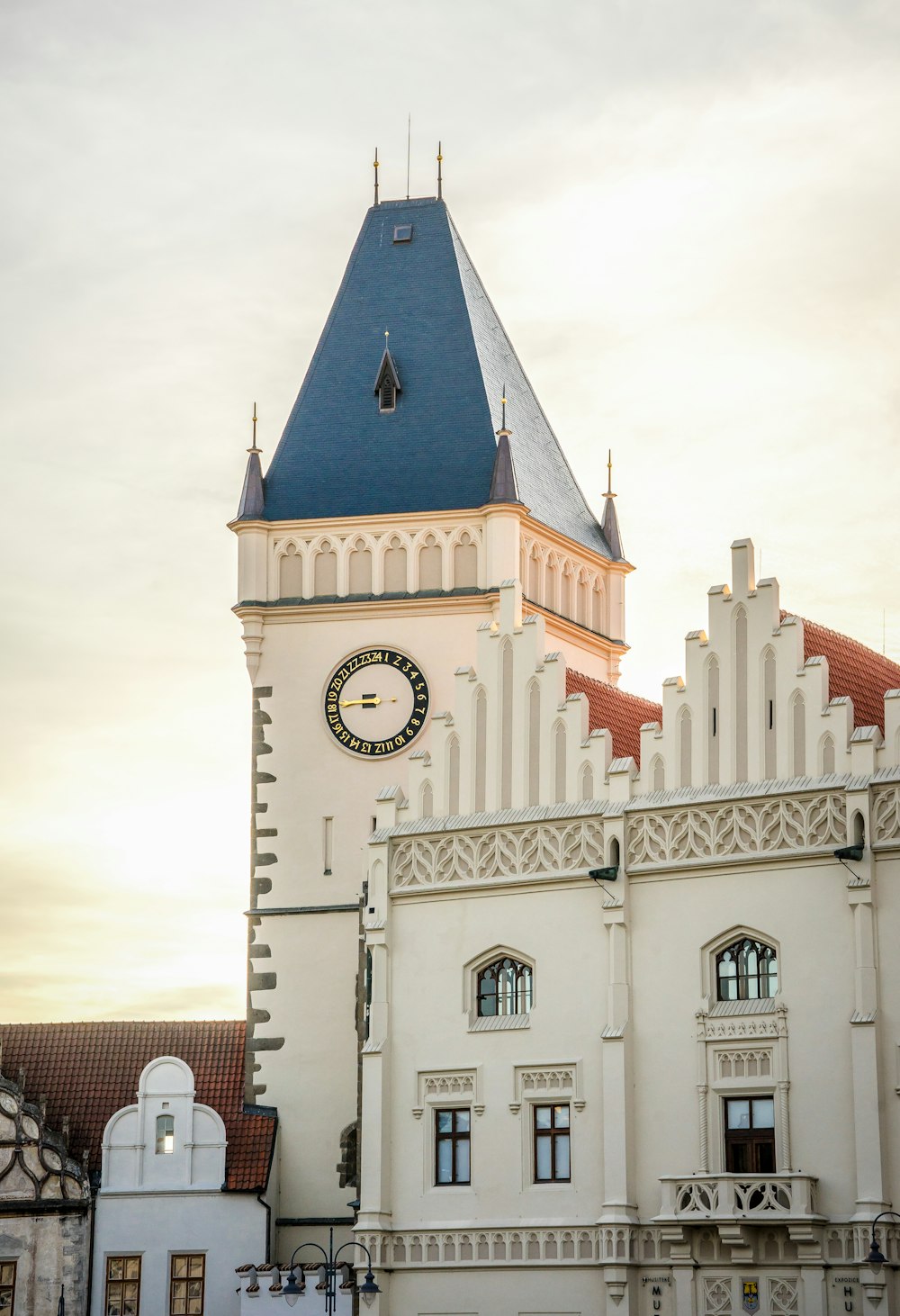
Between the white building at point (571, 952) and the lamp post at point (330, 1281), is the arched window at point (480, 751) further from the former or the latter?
the lamp post at point (330, 1281)

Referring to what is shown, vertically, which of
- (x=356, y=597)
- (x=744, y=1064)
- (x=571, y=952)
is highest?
(x=356, y=597)

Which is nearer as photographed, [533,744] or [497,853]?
[497,853]

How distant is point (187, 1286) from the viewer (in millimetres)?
44500

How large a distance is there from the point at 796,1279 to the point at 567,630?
1775 centimetres

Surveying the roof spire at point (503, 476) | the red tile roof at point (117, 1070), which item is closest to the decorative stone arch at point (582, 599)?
the roof spire at point (503, 476)

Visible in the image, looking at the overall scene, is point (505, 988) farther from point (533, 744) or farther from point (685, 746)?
point (685, 746)

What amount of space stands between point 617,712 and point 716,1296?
37.9 feet

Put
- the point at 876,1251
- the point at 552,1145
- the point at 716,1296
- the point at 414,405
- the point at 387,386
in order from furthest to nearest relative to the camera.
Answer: the point at 387,386, the point at 414,405, the point at 552,1145, the point at 716,1296, the point at 876,1251

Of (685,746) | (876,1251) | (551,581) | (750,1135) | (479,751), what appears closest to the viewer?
(876,1251)

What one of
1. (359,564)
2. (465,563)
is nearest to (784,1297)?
(465,563)

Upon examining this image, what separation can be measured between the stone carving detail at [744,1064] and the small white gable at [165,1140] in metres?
12.1

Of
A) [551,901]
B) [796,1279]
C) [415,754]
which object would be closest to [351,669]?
[415,754]

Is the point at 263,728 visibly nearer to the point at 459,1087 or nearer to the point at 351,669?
the point at 351,669

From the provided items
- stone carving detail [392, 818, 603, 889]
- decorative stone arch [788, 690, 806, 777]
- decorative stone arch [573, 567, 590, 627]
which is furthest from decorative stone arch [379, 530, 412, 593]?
decorative stone arch [788, 690, 806, 777]
